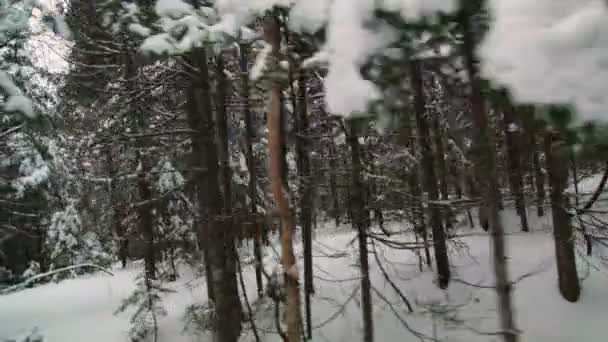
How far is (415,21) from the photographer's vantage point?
214 centimetres

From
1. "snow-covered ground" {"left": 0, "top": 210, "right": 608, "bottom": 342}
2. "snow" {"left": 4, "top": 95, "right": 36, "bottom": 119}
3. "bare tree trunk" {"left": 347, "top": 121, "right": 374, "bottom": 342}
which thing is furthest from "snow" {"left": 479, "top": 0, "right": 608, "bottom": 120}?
"snow-covered ground" {"left": 0, "top": 210, "right": 608, "bottom": 342}

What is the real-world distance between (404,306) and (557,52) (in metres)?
9.62

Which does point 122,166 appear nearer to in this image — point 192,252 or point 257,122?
point 192,252

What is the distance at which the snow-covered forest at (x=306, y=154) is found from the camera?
2.15 meters

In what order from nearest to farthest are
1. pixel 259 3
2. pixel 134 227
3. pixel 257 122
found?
1. pixel 259 3
2. pixel 257 122
3. pixel 134 227

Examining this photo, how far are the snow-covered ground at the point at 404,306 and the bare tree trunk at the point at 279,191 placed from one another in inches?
169

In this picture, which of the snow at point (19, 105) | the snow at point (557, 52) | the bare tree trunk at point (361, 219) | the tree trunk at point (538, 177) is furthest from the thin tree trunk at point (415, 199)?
the snow at point (19, 105)

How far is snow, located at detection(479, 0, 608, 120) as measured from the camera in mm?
1513

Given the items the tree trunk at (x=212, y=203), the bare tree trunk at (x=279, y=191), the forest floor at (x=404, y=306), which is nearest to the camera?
the bare tree trunk at (x=279, y=191)

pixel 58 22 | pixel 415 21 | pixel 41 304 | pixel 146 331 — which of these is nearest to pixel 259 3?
pixel 415 21

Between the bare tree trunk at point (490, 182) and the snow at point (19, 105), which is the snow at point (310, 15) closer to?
the bare tree trunk at point (490, 182)

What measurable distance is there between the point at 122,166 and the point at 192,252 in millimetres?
2949

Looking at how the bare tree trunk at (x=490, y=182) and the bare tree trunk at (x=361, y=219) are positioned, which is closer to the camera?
the bare tree trunk at (x=490, y=182)

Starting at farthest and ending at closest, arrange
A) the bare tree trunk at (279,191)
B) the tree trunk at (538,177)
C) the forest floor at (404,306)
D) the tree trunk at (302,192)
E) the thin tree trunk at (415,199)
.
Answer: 1. the tree trunk at (538,177)
2. the forest floor at (404,306)
3. the tree trunk at (302,192)
4. the thin tree trunk at (415,199)
5. the bare tree trunk at (279,191)
